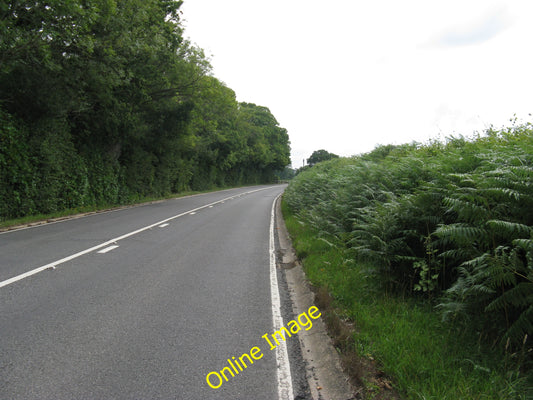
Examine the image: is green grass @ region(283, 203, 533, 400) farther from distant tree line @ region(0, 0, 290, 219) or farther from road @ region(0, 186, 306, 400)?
distant tree line @ region(0, 0, 290, 219)

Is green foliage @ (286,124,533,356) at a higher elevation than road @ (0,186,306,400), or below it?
higher

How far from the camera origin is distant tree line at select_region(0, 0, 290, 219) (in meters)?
11.8

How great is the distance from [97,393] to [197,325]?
1532 mm

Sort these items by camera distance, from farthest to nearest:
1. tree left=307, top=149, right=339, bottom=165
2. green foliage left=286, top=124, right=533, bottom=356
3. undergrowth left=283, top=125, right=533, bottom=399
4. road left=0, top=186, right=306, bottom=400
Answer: tree left=307, top=149, right=339, bottom=165 < green foliage left=286, top=124, right=533, bottom=356 < road left=0, top=186, right=306, bottom=400 < undergrowth left=283, top=125, right=533, bottom=399

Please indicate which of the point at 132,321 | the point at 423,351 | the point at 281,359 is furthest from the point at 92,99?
the point at 423,351

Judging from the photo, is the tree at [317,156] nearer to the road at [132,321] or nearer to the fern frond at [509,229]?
the road at [132,321]

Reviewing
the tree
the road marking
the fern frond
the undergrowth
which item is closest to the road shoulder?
the undergrowth

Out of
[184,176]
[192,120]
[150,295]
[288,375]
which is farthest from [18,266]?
[184,176]

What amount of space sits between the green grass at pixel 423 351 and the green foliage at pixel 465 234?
218 mm

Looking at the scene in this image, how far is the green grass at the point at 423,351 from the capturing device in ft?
9.32

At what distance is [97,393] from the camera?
299 centimetres

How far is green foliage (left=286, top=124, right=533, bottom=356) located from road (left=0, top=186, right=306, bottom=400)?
197 centimetres

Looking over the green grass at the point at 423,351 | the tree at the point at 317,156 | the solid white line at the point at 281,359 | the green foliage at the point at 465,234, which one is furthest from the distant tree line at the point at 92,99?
the tree at the point at 317,156

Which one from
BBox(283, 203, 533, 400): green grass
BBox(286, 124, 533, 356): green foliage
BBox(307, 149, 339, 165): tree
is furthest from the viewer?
BBox(307, 149, 339, 165): tree
